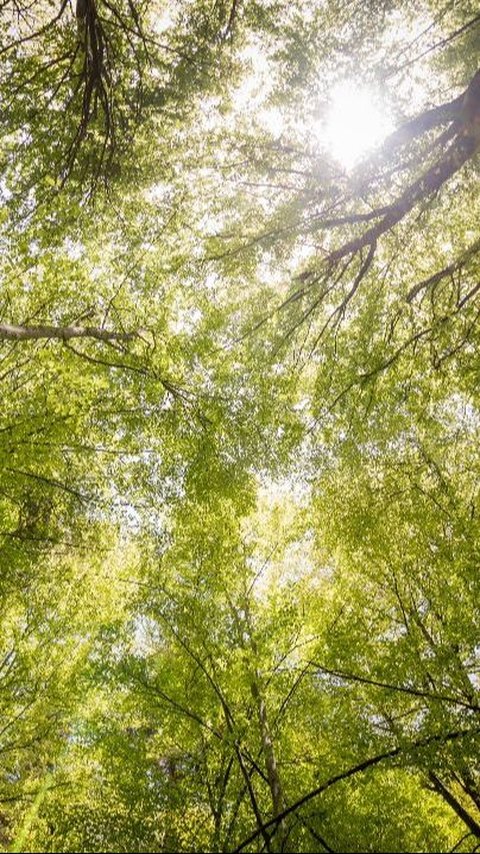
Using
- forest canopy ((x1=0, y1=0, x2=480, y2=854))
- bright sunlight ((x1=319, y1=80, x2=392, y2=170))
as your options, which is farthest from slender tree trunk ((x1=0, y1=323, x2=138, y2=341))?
bright sunlight ((x1=319, y1=80, x2=392, y2=170))

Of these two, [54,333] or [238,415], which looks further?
[238,415]

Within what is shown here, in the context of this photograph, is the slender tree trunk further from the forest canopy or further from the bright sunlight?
the bright sunlight

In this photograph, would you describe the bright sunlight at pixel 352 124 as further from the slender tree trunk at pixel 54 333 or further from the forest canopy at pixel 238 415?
the slender tree trunk at pixel 54 333

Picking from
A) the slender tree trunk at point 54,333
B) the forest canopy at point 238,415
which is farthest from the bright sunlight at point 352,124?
the slender tree trunk at point 54,333

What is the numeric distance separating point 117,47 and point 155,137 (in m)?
1.17

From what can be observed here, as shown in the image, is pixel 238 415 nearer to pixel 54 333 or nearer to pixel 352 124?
pixel 54 333

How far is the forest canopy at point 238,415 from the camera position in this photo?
6125 millimetres

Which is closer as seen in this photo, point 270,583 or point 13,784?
point 270,583

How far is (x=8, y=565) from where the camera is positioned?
273 inches

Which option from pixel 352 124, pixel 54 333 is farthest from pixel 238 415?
pixel 352 124

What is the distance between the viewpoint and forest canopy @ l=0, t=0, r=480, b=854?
6.12m

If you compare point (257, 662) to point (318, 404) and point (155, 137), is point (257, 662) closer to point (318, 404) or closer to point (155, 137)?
point (318, 404)

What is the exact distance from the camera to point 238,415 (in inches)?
298

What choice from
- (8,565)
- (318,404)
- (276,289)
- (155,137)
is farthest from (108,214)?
(8,565)
